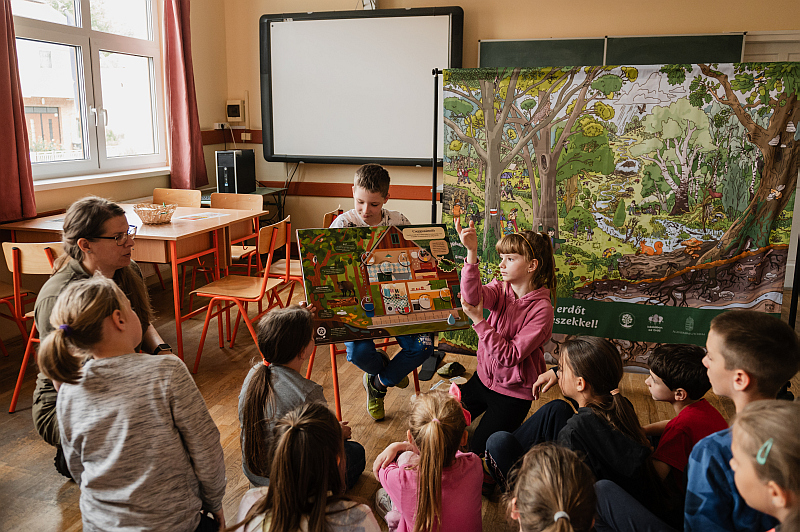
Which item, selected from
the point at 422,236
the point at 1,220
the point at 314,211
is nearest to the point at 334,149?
the point at 314,211

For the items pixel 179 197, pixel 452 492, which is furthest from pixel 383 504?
pixel 179 197

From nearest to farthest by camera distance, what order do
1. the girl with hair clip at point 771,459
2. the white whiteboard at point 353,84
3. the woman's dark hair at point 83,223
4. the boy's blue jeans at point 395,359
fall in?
the girl with hair clip at point 771,459, the woman's dark hair at point 83,223, the boy's blue jeans at point 395,359, the white whiteboard at point 353,84

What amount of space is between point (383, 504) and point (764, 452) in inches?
54.6

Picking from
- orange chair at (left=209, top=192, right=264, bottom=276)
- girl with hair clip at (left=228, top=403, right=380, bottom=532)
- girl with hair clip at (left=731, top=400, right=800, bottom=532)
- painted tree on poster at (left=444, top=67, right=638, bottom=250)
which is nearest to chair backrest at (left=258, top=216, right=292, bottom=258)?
orange chair at (left=209, top=192, right=264, bottom=276)

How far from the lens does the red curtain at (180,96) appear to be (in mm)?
5051

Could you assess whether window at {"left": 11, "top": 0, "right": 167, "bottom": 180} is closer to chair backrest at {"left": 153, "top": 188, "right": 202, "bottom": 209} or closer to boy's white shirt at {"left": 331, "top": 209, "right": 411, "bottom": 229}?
chair backrest at {"left": 153, "top": 188, "right": 202, "bottom": 209}

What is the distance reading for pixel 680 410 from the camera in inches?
73.9

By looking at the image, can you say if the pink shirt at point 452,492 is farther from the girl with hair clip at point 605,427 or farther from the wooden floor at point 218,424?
the wooden floor at point 218,424

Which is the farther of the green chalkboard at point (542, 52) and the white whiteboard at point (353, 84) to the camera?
the white whiteboard at point (353, 84)

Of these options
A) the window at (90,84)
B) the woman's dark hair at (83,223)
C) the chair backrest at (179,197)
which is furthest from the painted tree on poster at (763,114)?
the window at (90,84)

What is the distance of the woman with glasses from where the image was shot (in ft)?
6.83

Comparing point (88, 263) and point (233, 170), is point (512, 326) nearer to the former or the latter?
point (88, 263)

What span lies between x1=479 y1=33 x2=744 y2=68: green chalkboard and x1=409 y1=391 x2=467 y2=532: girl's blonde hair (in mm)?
3585

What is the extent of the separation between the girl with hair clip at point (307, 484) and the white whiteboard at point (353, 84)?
4159 mm
